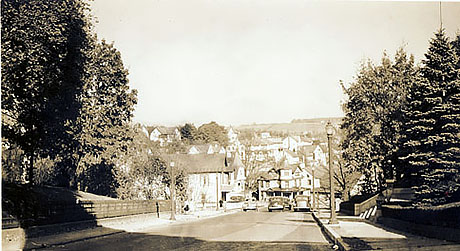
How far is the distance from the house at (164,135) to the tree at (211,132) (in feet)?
6.50

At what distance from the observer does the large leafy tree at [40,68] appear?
13.8 metres

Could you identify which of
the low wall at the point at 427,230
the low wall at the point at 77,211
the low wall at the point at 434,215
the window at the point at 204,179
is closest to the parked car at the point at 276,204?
the window at the point at 204,179

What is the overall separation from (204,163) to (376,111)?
29.6 m

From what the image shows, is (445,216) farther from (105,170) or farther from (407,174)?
(105,170)

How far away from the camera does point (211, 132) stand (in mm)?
38781

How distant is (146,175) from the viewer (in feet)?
119

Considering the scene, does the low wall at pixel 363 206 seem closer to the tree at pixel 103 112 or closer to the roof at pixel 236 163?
the tree at pixel 103 112

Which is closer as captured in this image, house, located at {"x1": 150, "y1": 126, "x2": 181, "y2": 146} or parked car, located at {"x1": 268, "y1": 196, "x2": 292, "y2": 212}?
house, located at {"x1": 150, "y1": 126, "x2": 181, "y2": 146}

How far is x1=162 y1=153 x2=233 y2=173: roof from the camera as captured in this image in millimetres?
47188

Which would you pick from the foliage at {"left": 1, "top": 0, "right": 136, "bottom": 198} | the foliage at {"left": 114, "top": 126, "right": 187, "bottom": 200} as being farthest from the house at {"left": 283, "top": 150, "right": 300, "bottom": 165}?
the foliage at {"left": 1, "top": 0, "right": 136, "bottom": 198}

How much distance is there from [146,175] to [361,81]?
17.0 metres

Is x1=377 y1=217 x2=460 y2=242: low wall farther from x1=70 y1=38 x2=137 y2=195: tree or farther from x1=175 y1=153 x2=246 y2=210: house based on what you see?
x1=175 y1=153 x2=246 y2=210: house

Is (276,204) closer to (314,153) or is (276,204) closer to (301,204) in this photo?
(301,204)

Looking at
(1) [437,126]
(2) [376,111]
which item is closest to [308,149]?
(2) [376,111]
